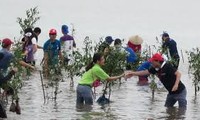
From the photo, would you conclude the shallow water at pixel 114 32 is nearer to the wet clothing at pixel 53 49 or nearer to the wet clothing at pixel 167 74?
the wet clothing at pixel 167 74

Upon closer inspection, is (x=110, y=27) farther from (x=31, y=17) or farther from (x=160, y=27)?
(x=31, y=17)

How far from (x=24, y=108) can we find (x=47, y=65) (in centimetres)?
469

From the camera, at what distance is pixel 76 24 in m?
44.4

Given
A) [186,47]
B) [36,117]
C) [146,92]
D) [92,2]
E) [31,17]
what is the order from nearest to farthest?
[36,117] < [146,92] < [31,17] < [186,47] < [92,2]

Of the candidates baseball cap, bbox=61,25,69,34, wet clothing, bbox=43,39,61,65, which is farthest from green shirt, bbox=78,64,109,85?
baseball cap, bbox=61,25,69,34

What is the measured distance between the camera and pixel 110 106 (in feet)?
51.9

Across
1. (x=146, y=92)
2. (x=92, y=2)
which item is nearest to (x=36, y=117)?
(x=146, y=92)

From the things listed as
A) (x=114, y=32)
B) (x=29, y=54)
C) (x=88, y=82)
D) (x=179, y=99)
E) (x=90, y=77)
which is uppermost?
(x=114, y=32)

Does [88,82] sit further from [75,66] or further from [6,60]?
[75,66]

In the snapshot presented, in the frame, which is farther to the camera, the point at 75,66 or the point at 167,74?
the point at 75,66

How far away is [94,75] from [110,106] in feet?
3.22

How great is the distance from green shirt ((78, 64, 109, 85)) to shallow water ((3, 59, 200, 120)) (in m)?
0.57

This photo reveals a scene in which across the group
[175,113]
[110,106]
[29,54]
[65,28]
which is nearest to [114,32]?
[65,28]

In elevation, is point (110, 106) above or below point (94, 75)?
below
